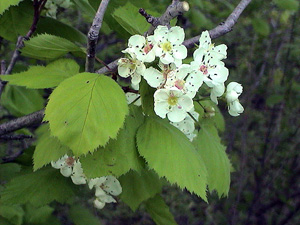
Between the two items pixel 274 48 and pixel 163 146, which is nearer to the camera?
pixel 163 146

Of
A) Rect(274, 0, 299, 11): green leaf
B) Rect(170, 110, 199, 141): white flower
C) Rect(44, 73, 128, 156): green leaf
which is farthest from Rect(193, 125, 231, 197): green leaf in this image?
Rect(274, 0, 299, 11): green leaf

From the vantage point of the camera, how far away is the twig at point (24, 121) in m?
1.51

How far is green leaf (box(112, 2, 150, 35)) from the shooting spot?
1397 mm

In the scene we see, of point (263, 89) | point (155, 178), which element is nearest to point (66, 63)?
point (155, 178)

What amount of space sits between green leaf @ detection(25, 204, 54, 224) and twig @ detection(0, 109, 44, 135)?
0.88 meters

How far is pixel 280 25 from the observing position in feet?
18.1

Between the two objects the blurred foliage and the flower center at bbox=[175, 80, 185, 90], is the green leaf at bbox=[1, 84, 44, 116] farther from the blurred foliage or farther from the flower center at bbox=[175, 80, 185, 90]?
the flower center at bbox=[175, 80, 185, 90]

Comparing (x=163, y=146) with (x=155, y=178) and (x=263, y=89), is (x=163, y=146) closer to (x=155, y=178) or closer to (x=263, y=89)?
(x=155, y=178)

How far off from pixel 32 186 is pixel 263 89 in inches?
142

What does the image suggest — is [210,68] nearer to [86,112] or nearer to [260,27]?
[86,112]

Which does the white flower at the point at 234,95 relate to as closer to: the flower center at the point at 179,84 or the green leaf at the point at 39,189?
the flower center at the point at 179,84

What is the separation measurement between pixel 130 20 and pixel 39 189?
0.73 m

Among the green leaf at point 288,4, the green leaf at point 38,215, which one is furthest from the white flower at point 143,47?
the green leaf at point 288,4

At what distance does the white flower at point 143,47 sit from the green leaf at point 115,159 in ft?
0.71
